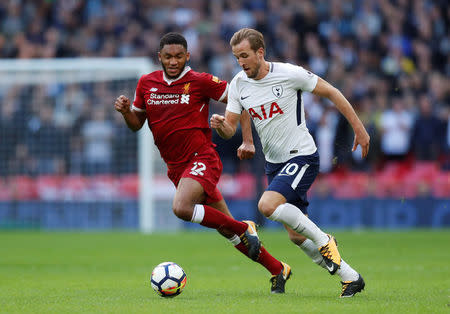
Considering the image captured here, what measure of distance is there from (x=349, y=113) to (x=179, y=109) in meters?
1.72

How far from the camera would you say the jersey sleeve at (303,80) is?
6.88m

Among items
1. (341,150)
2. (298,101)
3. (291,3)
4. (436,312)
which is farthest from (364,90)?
(436,312)

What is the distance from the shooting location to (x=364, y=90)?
700 inches

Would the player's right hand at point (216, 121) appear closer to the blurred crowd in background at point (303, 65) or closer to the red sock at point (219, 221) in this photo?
the red sock at point (219, 221)

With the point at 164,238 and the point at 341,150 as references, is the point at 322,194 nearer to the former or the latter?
the point at 164,238

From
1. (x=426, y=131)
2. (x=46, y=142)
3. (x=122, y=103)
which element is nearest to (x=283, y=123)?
(x=122, y=103)

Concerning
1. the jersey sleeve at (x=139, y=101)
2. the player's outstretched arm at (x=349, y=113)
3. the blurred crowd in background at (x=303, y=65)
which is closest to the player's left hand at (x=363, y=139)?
the player's outstretched arm at (x=349, y=113)

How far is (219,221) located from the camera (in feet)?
23.1

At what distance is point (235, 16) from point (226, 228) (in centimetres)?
1431

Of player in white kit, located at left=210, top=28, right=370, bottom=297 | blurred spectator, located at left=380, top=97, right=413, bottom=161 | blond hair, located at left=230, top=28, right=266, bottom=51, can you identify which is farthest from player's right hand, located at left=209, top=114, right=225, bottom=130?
blurred spectator, located at left=380, top=97, right=413, bottom=161

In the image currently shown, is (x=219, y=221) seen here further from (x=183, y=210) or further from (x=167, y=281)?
(x=167, y=281)

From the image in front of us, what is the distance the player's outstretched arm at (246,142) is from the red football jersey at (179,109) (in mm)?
420

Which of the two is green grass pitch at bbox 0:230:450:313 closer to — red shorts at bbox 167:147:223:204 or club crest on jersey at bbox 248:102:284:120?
red shorts at bbox 167:147:223:204

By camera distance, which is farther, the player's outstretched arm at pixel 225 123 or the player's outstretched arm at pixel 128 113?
the player's outstretched arm at pixel 128 113
